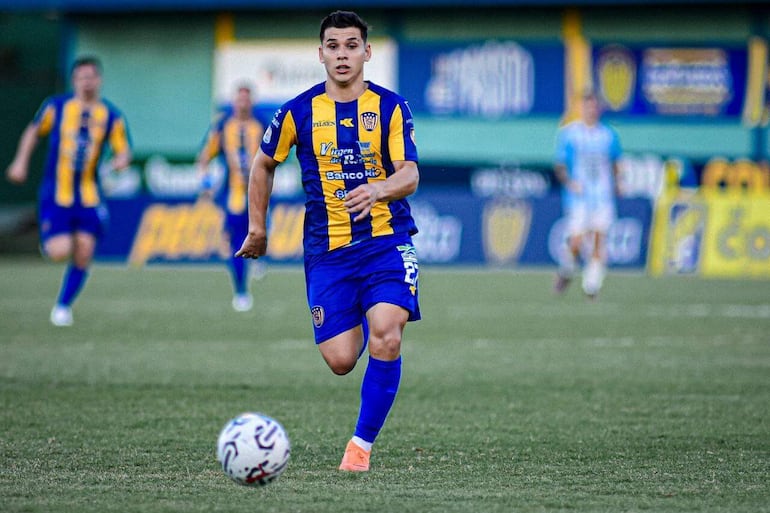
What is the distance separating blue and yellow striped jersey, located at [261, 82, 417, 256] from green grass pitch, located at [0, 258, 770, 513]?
3.55 ft

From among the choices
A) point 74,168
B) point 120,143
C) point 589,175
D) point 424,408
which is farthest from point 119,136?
point 589,175

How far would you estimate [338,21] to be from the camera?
240 inches

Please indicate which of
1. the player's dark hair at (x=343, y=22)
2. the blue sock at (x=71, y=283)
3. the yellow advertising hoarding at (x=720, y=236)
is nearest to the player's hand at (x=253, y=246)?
the player's dark hair at (x=343, y=22)

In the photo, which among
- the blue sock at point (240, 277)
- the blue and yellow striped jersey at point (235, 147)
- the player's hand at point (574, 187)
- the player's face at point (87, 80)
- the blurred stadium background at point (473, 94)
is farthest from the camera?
the blurred stadium background at point (473, 94)

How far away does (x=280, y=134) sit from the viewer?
244 inches

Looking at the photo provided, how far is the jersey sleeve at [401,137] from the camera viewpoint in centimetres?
613

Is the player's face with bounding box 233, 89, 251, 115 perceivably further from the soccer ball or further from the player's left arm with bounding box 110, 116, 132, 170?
the soccer ball

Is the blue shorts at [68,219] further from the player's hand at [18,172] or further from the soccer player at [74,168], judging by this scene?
the player's hand at [18,172]

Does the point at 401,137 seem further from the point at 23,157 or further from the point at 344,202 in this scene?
the point at 23,157

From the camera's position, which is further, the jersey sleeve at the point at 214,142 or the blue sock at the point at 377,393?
the jersey sleeve at the point at 214,142

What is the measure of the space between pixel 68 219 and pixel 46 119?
0.98 metres

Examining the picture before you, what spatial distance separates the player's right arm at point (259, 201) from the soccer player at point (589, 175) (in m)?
11.1

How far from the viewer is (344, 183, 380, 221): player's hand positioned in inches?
226

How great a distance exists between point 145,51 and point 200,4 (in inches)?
85.3
